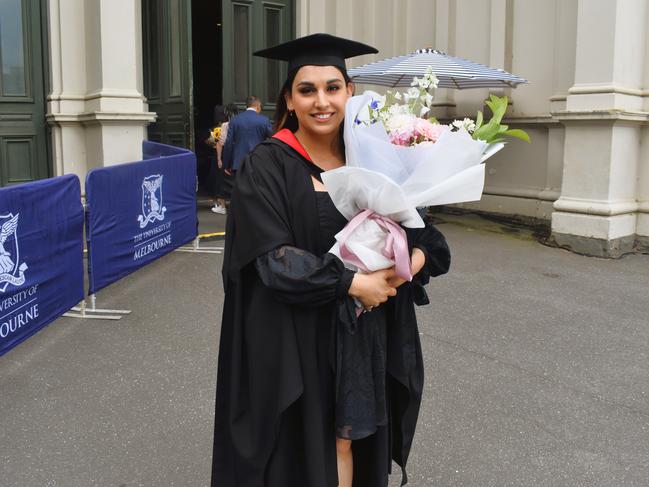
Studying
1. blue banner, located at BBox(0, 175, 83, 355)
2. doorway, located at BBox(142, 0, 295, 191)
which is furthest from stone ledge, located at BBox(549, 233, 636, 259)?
blue banner, located at BBox(0, 175, 83, 355)

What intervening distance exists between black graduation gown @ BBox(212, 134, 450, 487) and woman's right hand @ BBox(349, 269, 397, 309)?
3cm

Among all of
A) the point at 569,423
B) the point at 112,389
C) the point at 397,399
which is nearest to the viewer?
the point at 397,399

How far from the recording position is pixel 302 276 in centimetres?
202

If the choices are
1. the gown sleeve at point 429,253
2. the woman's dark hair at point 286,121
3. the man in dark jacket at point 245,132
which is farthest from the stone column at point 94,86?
the gown sleeve at point 429,253

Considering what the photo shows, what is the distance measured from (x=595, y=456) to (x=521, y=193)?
7.33 m

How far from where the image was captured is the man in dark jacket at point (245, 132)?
9.88 m

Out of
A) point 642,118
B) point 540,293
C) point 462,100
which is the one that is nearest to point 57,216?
point 540,293

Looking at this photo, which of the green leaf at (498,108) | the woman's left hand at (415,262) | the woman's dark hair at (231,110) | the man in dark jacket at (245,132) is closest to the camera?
the woman's left hand at (415,262)

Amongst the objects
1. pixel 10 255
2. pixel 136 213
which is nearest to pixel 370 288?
pixel 10 255

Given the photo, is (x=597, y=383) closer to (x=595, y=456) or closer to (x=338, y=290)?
(x=595, y=456)

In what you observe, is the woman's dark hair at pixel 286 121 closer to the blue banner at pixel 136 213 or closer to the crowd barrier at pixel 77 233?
the crowd barrier at pixel 77 233

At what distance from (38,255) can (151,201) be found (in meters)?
2.23

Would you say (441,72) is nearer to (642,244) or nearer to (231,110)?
(642,244)

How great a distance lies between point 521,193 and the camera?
407 inches
